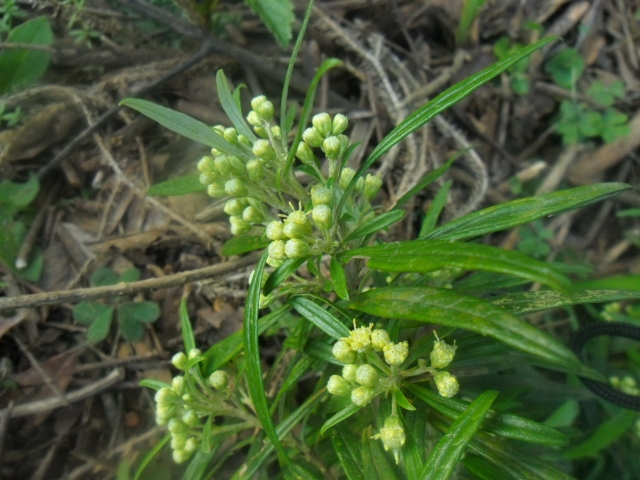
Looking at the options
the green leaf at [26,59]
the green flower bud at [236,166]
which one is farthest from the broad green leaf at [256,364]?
the green leaf at [26,59]

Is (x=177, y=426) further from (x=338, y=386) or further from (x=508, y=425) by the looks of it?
(x=508, y=425)

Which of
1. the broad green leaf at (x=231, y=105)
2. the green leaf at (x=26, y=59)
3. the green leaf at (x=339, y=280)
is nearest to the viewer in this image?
the green leaf at (x=339, y=280)

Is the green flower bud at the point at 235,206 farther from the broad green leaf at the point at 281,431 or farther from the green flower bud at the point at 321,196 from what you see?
the broad green leaf at the point at 281,431

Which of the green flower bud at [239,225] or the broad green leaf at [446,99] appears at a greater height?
the broad green leaf at [446,99]

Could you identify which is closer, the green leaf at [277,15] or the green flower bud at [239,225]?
the green flower bud at [239,225]

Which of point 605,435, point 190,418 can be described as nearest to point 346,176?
point 190,418

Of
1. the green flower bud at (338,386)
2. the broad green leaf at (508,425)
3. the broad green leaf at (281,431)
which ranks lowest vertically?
the broad green leaf at (281,431)

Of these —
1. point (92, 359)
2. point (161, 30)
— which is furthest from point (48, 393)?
point (161, 30)

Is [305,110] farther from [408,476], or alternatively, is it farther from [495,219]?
[408,476]

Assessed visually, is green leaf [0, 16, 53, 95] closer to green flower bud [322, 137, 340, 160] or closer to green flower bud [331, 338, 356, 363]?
green flower bud [322, 137, 340, 160]
